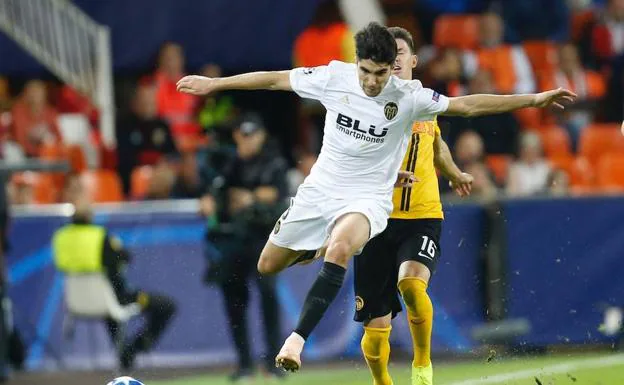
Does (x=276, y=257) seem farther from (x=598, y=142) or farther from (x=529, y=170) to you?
(x=598, y=142)

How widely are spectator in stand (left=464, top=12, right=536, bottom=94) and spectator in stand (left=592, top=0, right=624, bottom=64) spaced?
130 cm

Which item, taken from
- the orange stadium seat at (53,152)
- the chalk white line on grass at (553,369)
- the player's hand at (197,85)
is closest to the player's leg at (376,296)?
the player's hand at (197,85)

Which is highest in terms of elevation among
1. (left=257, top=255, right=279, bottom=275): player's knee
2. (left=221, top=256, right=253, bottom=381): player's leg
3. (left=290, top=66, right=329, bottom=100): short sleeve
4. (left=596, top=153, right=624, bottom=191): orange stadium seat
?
(left=290, top=66, right=329, bottom=100): short sleeve

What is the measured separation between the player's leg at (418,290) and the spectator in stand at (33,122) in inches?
309

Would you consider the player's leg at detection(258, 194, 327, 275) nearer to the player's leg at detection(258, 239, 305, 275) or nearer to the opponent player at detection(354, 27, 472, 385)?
the player's leg at detection(258, 239, 305, 275)

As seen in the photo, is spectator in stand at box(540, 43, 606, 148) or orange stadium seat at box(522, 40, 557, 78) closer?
spectator in stand at box(540, 43, 606, 148)

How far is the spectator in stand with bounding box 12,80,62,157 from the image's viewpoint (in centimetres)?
1803

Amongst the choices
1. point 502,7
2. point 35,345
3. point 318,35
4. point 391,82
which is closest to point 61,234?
point 35,345

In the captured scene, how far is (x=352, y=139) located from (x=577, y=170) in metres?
8.47

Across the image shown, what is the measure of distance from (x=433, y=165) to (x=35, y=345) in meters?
6.11

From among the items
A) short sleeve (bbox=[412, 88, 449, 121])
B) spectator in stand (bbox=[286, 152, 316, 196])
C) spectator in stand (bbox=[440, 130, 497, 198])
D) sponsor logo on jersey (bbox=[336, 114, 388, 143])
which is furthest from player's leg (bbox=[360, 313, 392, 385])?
spectator in stand (bbox=[286, 152, 316, 196])

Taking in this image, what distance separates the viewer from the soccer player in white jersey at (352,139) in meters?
10.1

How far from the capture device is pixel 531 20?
21234 mm

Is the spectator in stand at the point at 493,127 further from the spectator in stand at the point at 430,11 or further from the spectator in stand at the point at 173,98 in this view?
the spectator in stand at the point at 173,98
